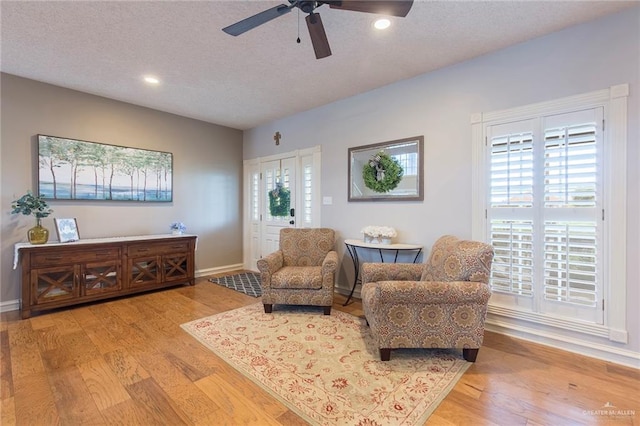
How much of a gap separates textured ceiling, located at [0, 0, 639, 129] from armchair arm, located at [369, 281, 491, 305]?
211 centimetres

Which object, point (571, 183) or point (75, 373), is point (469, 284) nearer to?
point (571, 183)

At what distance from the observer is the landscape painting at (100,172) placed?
11.5 feet

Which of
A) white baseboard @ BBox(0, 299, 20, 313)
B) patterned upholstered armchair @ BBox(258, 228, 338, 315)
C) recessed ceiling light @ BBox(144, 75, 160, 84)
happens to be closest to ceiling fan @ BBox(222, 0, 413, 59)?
recessed ceiling light @ BBox(144, 75, 160, 84)

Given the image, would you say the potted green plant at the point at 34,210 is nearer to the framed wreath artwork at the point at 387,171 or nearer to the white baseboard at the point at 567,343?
the framed wreath artwork at the point at 387,171

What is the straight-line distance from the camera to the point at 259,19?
73.3 inches

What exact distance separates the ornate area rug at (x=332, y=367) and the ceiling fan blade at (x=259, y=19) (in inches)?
A: 96.0

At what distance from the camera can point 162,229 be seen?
4508 mm

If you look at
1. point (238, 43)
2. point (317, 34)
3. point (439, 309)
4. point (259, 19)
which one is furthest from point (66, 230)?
point (439, 309)

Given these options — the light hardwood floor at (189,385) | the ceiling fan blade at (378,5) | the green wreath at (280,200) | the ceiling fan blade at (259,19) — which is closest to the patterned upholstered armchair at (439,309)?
the light hardwood floor at (189,385)

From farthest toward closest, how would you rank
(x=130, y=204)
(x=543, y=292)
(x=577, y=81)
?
(x=130, y=204) → (x=543, y=292) → (x=577, y=81)

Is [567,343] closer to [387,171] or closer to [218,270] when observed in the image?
[387,171]

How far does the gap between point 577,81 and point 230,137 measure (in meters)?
4.94

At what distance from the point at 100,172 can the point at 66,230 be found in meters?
0.88

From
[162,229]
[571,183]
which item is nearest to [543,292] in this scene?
[571,183]
